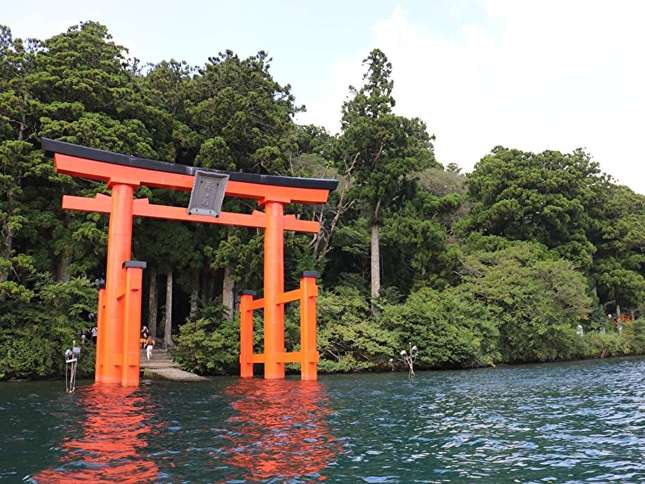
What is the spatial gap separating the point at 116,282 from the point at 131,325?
135 centimetres

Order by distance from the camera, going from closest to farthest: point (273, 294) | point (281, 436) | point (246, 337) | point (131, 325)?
point (281, 436) → point (131, 325) → point (273, 294) → point (246, 337)

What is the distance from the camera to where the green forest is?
19.5 meters

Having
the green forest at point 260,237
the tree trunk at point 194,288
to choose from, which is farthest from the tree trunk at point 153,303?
the tree trunk at point 194,288

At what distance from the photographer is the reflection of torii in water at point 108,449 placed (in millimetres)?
5488

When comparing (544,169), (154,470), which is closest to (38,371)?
(154,470)

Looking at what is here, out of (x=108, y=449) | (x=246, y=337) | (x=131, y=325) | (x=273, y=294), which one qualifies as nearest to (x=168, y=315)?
(x=246, y=337)

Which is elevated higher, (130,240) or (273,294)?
(130,240)

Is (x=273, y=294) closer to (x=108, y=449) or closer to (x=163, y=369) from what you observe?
(x=163, y=369)

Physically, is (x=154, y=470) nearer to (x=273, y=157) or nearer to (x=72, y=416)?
(x=72, y=416)

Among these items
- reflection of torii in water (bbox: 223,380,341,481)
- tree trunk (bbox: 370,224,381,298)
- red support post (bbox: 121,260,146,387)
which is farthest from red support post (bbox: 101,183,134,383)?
tree trunk (bbox: 370,224,381,298)

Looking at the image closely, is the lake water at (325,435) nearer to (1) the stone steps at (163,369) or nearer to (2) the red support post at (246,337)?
(1) the stone steps at (163,369)

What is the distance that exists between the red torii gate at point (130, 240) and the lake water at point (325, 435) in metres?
1.74

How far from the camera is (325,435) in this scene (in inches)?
301

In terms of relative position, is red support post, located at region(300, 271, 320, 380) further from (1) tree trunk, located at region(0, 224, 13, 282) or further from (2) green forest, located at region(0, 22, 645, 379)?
(1) tree trunk, located at region(0, 224, 13, 282)
